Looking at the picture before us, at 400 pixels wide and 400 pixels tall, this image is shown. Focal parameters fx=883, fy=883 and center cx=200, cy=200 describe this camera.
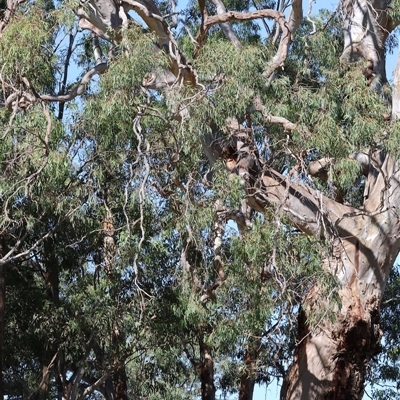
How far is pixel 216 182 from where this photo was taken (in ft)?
30.1

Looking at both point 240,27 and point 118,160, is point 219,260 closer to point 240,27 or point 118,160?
point 118,160

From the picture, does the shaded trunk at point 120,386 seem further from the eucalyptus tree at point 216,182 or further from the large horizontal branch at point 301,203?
the large horizontal branch at point 301,203

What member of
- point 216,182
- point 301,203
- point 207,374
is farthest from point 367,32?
point 207,374

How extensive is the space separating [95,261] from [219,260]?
8.09 feet

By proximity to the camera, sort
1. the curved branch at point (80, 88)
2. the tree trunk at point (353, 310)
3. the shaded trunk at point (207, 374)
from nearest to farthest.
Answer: the tree trunk at point (353, 310), the curved branch at point (80, 88), the shaded trunk at point (207, 374)

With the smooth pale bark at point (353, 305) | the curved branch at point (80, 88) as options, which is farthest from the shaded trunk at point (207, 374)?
the curved branch at point (80, 88)

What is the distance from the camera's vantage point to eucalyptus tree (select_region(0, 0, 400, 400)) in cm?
913

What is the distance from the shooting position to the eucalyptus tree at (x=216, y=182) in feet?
30.0

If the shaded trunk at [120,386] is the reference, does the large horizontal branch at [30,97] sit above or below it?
above

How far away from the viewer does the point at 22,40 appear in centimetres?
902

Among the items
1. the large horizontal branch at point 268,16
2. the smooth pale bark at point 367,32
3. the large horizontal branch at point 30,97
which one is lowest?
the large horizontal branch at point 30,97

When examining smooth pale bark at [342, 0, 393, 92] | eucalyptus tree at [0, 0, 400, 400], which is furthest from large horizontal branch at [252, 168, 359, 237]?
smooth pale bark at [342, 0, 393, 92]

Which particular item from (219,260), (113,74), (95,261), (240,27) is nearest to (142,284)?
(95,261)

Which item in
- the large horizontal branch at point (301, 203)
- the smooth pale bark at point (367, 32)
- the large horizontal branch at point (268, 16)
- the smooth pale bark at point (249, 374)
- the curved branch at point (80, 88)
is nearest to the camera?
the large horizontal branch at point (301, 203)
